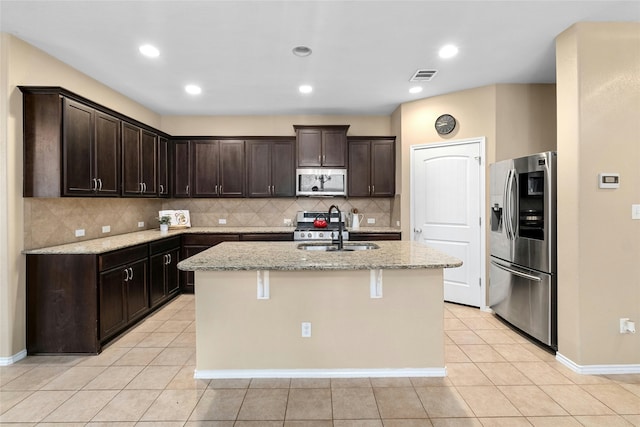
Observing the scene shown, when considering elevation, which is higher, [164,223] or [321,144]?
[321,144]

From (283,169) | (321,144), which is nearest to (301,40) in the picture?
(321,144)

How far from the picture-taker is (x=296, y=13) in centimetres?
254

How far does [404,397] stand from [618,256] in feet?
6.73

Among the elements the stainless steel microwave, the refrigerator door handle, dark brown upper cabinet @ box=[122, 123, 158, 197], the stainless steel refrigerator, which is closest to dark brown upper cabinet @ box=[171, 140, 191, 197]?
dark brown upper cabinet @ box=[122, 123, 158, 197]

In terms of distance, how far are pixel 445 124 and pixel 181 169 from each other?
390 cm

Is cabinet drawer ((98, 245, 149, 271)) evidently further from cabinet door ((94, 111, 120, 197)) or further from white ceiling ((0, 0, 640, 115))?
white ceiling ((0, 0, 640, 115))

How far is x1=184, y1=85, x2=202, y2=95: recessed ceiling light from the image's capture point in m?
4.15

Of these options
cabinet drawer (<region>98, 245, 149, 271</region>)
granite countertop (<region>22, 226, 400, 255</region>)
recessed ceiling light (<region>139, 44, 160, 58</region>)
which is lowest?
cabinet drawer (<region>98, 245, 149, 271</region>)

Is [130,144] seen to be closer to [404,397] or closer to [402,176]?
[402,176]

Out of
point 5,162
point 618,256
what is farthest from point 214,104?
point 618,256

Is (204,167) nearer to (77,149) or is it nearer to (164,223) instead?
(164,223)

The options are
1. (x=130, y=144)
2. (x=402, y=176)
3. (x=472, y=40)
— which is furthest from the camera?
(x=402, y=176)

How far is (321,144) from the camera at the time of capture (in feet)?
16.8

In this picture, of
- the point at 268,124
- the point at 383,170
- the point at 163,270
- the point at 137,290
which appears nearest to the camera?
the point at 137,290
